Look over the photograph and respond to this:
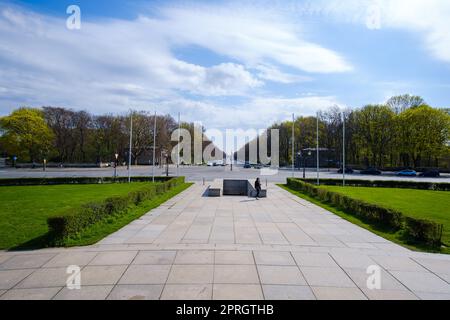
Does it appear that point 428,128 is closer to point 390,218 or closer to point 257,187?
point 257,187

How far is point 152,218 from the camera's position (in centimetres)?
1441

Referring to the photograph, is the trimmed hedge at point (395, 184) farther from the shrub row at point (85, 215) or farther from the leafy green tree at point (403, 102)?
the leafy green tree at point (403, 102)

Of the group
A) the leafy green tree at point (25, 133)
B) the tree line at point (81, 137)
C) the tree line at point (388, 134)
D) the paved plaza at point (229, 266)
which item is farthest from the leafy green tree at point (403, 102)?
the leafy green tree at point (25, 133)

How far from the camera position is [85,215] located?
1145 centimetres

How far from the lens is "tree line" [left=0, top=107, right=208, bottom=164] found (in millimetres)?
67062

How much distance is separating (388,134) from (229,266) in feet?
219

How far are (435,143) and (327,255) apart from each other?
61523 mm

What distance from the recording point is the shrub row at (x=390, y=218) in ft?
34.4

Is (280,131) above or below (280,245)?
above

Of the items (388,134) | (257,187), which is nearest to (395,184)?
(257,187)

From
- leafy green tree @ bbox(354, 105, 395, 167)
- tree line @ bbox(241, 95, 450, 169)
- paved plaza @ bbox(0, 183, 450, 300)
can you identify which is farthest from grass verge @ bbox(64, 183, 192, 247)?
leafy green tree @ bbox(354, 105, 395, 167)
